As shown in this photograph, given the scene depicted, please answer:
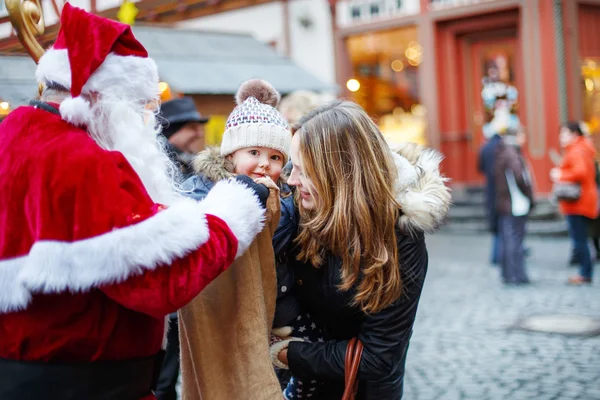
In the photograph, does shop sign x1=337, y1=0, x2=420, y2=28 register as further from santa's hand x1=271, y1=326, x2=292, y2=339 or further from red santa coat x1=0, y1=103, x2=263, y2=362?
red santa coat x1=0, y1=103, x2=263, y2=362

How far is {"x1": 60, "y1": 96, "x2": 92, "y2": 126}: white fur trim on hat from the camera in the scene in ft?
6.65

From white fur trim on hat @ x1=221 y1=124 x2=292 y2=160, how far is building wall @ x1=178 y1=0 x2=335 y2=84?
510 inches

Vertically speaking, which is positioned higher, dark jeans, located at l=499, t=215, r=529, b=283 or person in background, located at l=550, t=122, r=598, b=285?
person in background, located at l=550, t=122, r=598, b=285

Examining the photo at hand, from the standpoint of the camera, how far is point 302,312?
8.80ft

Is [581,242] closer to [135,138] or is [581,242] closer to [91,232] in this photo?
[135,138]

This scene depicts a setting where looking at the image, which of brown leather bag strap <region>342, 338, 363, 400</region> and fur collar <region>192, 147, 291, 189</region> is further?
fur collar <region>192, 147, 291, 189</region>

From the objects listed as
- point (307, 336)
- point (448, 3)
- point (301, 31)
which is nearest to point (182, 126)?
point (307, 336)

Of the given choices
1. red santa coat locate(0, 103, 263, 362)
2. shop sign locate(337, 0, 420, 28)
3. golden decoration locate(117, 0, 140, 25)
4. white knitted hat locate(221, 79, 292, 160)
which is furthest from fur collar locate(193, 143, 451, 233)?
shop sign locate(337, 0, 420, 28)

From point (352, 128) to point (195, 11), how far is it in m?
14.3

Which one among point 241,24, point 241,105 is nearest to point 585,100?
point 241,24

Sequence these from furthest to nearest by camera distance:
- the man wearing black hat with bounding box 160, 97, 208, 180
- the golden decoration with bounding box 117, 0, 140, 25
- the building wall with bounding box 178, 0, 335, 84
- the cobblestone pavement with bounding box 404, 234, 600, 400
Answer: the building wall with bounding box 178, 0, 335, 84 → the man wearing black hat with bounding box 160, 97, 208, 180 → the cobblestone pavement with bounding box 404, 234, 600, 400 → the golden decoration with bounding box 117, 0, 140, 25

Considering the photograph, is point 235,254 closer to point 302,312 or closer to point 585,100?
point 302,312

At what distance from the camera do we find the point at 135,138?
215cm

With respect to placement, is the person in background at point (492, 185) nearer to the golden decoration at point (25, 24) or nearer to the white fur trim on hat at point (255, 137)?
the white fur trim on hat at point (255, 137)
